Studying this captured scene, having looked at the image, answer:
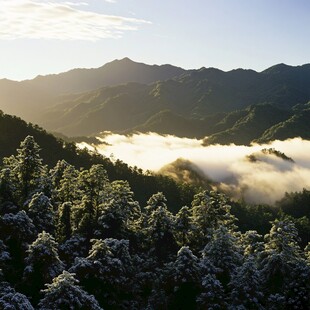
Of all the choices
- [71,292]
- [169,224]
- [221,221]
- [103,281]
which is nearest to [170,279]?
[103,281]

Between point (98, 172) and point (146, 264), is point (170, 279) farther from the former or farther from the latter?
point (98, 172)

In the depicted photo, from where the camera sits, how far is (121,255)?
69062 mm

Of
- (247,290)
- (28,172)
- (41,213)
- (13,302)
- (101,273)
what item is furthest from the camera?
(28,172)

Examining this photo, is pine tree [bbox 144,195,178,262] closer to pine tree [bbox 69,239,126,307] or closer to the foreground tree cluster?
the foreground tree cluster

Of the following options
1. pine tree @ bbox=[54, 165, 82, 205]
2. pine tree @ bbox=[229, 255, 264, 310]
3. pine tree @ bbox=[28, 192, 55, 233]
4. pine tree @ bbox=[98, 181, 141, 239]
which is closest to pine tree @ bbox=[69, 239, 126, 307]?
pine tree @ bbox=[229, 255, 264, 310]

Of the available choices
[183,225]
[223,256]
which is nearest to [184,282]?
[223,256]

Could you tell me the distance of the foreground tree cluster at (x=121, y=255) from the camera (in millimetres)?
56750

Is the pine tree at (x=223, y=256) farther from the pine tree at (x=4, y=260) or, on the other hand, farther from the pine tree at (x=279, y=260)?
the pine tree at (x=4, y=260)

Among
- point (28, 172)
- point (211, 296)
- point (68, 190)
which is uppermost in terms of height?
point (28, 172)

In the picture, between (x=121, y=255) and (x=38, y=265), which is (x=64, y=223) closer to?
(x=121, y=255)

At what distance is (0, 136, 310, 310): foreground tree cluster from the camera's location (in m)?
56.8

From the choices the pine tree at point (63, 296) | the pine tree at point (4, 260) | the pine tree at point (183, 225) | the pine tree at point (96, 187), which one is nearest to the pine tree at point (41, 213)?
the pine tree at point (96, 187)

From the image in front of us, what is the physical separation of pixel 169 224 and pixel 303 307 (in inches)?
1021

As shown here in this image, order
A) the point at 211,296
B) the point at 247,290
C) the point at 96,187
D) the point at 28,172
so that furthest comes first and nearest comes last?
the point at 28,172 < the point at 96,187 < the point at 247,290 < the point at 211,296
